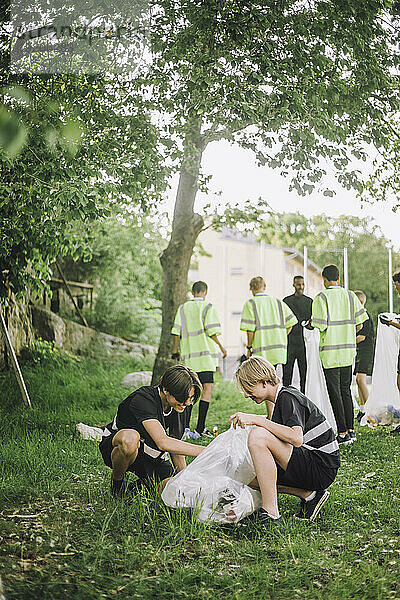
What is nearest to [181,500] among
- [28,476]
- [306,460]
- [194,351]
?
[306,460]

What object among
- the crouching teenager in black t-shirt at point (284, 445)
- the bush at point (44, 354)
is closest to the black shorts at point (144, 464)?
the crouching teenager in black t-shirt at point (284, 445)

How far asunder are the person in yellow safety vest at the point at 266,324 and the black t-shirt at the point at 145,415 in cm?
310

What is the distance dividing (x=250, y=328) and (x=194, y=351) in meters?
0.65

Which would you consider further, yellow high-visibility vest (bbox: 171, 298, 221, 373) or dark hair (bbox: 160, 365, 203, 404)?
yellow high-visibility vest (bbox: 171, 298, 221, 373)

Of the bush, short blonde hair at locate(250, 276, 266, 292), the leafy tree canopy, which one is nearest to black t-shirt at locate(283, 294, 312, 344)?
short blonde hair at locate(250, 276, 266, 292)

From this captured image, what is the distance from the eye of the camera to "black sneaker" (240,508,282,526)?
11.3 ft

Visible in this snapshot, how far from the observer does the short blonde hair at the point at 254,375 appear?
11.7 feet

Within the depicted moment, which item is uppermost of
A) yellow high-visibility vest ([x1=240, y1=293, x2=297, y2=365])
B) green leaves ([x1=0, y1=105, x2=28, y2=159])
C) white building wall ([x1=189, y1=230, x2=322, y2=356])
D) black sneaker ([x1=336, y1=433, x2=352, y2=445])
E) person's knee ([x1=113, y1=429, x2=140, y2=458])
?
white building wall ([x1=189, y1=230, x2=322, y2=356])

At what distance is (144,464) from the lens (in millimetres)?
3949

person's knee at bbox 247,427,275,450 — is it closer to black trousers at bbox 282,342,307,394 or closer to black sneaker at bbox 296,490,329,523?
black sneaker at bbox 296,490,329,523

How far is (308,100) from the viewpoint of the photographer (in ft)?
20.0

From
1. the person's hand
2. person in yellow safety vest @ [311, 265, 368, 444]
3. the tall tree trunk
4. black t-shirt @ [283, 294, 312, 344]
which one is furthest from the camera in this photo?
the tall tree trunk

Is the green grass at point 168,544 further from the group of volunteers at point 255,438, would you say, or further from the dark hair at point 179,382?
the dark hair at point 179,382

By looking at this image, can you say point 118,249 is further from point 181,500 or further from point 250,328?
point 181,500
